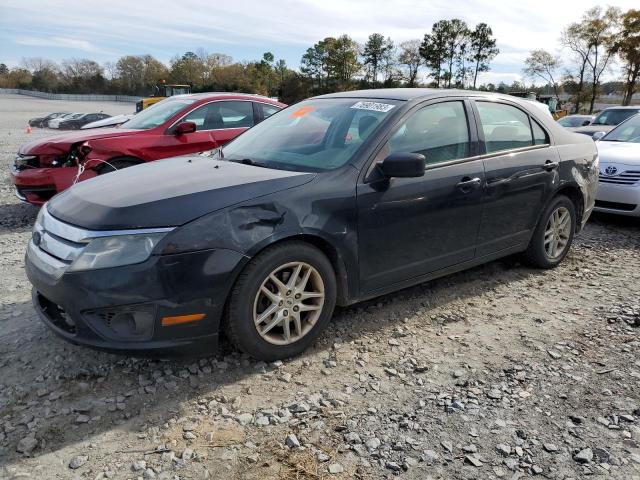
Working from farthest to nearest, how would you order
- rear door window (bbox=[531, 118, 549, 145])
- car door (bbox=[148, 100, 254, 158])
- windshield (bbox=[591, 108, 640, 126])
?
windshield (bbox=[591, 108, 640, 126]) → car door (bbox=[148, 100, 254, 158]) → rear door window (bbox=[531, 118, 549, 145])

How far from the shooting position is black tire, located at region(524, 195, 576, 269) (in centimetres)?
461

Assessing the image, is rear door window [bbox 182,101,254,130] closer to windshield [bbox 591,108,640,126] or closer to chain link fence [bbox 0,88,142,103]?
windshield [bbox 591,108,640,126]

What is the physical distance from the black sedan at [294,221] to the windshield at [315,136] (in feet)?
0.05

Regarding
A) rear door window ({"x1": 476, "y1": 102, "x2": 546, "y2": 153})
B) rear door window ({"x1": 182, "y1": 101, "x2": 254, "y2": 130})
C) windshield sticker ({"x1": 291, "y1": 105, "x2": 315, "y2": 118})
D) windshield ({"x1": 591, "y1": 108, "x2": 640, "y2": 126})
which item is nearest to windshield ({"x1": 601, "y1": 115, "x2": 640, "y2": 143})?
rear door window ({"x1": 476, "y1": 102, "x2": 546, "y2": 153})

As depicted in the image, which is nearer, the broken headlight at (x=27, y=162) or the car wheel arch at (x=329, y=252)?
the car wheel arch at (x=329, y=252)

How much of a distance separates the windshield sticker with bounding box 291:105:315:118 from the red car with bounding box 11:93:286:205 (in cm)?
203

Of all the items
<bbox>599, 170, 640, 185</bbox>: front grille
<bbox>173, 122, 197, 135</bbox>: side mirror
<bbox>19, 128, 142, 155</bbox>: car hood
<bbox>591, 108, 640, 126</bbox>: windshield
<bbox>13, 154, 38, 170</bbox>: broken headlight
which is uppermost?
<bbox>591, 108, 640, 126</bbox>: windshield

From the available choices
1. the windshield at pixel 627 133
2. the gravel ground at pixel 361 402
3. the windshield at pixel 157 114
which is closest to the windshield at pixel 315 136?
the gravel ground at pixel 361 402

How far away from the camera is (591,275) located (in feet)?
15.7

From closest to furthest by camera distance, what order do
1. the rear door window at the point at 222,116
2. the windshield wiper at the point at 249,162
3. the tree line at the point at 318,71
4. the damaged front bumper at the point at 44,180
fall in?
the windshield wiper at the point at 249,162 < the damaged front bumper at the point at 44,180 < the rear door window at the point at 222,116 < the tree line at the point at 318,71

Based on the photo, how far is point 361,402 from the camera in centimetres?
277

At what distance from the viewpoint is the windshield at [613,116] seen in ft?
48.4

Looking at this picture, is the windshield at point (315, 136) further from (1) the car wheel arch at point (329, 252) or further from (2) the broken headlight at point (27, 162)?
(2) the broken headlight at point (27, 162)

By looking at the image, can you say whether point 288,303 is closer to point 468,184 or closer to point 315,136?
point 315,136
